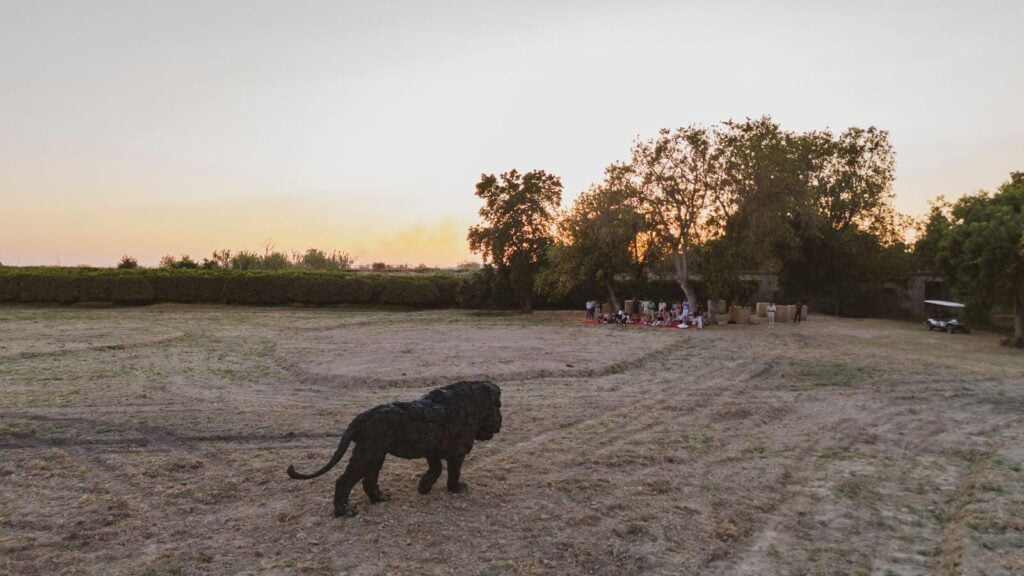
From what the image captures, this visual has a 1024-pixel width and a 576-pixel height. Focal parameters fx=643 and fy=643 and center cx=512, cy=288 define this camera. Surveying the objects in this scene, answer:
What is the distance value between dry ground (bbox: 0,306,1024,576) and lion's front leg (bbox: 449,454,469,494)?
0.41ft

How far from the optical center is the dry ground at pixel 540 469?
4770mm

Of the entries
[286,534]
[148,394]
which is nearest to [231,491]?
[286,534]

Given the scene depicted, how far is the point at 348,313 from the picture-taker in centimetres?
3180

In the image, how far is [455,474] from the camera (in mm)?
5871

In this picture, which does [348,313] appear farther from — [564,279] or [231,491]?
[231,491]

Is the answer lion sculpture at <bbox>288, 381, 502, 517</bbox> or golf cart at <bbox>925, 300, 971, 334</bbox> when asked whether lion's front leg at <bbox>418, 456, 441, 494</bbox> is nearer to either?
lion sculpture at <bbox>288, 381, 502, 517</bbox>

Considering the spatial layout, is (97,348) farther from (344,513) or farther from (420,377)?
(344,513)

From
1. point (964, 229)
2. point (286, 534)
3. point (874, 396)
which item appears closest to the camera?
point (286, 534)

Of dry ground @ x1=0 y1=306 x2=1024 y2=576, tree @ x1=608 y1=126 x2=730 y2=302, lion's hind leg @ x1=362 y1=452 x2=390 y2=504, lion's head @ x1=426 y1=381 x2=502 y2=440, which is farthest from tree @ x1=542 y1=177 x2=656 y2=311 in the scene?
lion's hind leg @ x1=362 y1=452 x2=390 y2=504

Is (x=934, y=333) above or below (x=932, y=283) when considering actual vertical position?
A: below

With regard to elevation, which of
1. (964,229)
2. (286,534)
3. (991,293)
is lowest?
(286,534)

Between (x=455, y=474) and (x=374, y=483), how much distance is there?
29.5 inches

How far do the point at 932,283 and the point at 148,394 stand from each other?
36.8 meters

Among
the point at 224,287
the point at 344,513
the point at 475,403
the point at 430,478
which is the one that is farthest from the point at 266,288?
the point at 344,513
